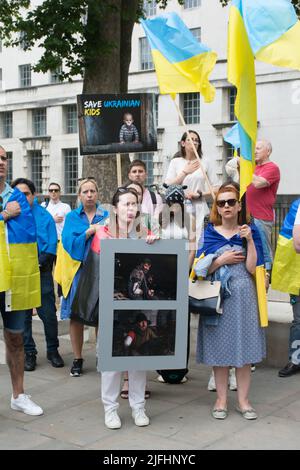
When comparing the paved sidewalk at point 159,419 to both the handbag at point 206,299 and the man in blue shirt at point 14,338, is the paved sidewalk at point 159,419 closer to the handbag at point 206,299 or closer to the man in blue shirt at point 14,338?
the man in blue shirt at point 14,338

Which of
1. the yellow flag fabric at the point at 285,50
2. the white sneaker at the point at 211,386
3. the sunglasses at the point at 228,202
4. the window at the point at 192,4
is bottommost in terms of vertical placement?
the white sneaker at the point at 211,386

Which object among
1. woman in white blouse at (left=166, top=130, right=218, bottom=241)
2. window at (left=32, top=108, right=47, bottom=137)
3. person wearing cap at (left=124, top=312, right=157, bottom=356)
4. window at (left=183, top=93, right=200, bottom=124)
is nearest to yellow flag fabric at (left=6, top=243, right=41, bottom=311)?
person wearing cap at (left=124, top=312, right=157, bottom=356)

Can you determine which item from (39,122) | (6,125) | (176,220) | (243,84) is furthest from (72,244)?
(6,125)

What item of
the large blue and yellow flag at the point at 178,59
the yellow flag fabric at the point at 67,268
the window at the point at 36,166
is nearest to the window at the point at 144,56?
the window at the point at 36,166

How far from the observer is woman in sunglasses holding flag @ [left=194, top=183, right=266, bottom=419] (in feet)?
15.9

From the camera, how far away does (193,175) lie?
6852mm

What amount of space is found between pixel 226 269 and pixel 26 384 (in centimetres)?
237

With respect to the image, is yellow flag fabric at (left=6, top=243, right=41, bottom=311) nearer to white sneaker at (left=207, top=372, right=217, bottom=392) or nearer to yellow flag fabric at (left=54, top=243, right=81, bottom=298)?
yellow flag fabric at (left=54, top=243, right=81, bottom=298)

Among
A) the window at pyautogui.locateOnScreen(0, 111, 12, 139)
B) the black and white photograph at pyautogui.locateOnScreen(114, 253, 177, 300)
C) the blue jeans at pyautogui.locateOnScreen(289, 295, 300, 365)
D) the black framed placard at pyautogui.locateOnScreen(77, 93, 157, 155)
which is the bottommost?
the blue jeans at pyautogui.locateOnScreen(289, 295, 300, 365)

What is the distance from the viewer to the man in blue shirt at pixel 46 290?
6.62 metres

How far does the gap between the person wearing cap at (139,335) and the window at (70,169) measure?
122 feet

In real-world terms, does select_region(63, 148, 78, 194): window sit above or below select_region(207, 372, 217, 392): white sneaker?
above

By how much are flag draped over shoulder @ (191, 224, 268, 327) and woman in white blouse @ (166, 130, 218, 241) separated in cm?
137

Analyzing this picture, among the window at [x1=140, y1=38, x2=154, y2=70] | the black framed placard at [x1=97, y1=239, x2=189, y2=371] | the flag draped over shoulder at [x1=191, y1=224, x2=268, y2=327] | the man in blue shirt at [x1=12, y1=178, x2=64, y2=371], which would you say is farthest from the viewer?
the window at [x1=140, y1=38, x2=154, y2=70]
